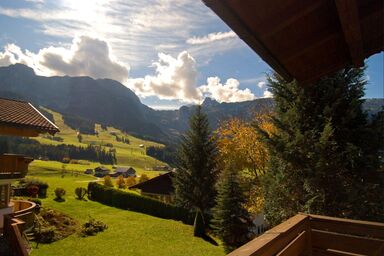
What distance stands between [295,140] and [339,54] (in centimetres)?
1021

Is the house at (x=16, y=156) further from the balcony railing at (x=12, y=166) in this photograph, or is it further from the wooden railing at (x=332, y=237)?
the wooden railing at (x=332, y=237)

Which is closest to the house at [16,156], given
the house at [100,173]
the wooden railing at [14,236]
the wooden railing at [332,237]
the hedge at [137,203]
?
the wooden railing at [14,236]

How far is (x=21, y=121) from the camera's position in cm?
1805

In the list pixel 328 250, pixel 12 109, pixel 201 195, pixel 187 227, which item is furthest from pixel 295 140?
pixel 187 227

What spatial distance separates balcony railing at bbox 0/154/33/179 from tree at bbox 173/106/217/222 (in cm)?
1694

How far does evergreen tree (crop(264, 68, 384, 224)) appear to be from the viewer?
13.5 meters

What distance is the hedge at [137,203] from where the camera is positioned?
126 ft

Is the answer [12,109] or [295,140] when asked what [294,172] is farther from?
[12,109]

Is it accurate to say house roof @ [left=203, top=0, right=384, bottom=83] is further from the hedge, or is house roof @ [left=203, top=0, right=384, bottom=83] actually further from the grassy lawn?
the hedge

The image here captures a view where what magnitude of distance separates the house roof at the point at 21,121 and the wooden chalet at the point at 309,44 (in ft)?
54.3

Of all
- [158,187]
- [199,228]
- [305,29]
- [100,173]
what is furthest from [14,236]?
[100,173]

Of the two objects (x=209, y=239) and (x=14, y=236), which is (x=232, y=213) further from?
(x=14, y=236)

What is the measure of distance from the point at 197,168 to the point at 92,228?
1139cm

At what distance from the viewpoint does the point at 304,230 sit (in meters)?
5.68
